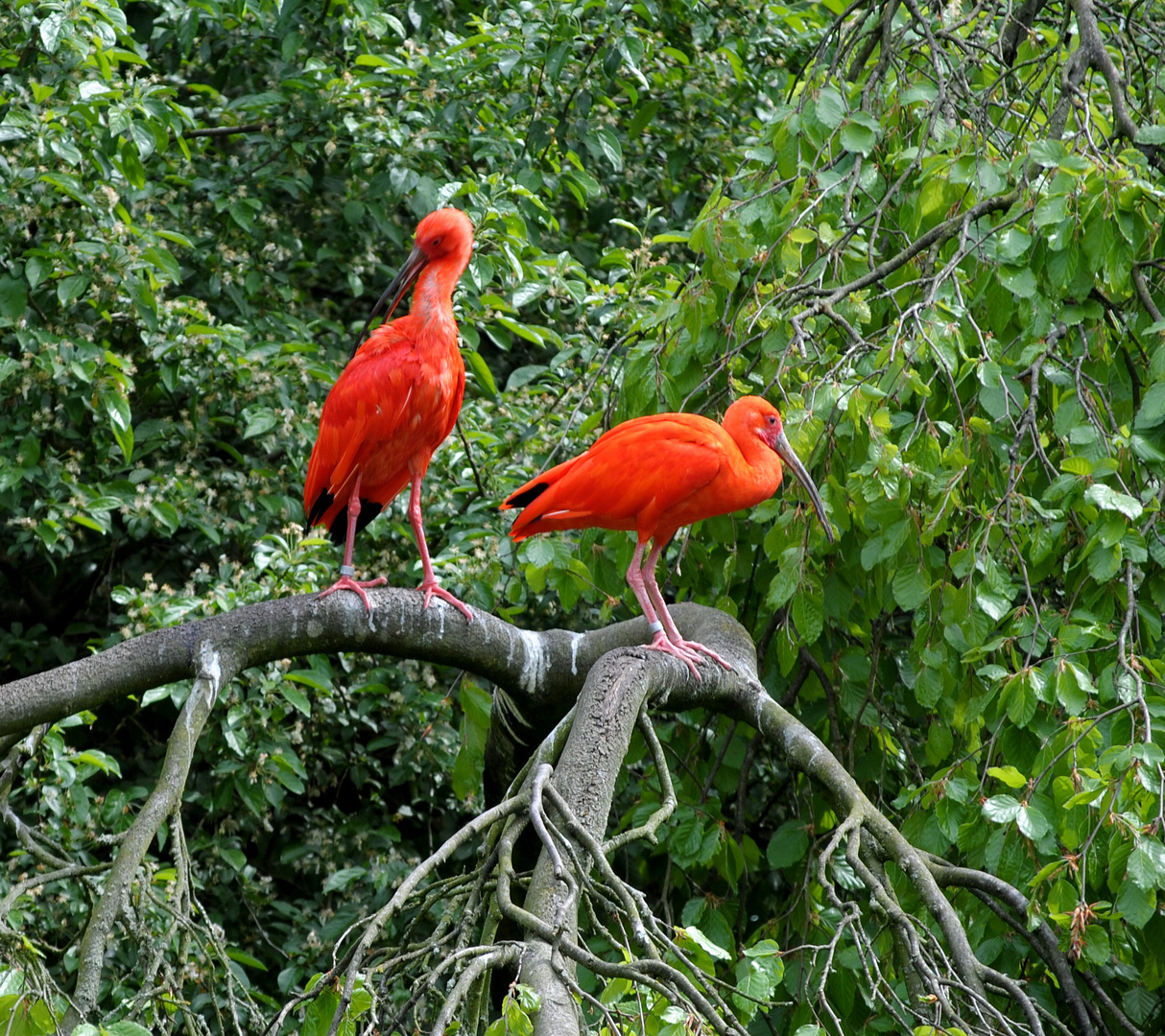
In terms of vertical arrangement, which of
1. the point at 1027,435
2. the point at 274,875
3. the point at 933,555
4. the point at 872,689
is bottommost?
the point at 274,875

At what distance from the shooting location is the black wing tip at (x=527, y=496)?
3607mm

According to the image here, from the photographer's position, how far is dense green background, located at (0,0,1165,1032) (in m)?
2.88

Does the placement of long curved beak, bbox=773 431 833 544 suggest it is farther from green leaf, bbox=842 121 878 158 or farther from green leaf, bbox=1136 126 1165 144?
green leaf, bbox=1136 126 1165 144

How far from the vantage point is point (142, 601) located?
407 cm

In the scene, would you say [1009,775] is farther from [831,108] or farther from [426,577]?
[831,108]

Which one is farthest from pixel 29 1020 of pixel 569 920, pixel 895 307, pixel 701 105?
pixel 701 105

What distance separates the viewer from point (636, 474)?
11.1 ft

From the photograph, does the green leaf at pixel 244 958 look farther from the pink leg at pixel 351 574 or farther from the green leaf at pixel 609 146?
the green leaf at pixel 609 146

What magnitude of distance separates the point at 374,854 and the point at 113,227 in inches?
84.0

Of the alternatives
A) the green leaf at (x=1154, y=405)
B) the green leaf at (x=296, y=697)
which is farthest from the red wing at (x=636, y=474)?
the green leaf at (x=1154, y=405)

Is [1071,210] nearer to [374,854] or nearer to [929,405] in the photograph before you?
[929,405]

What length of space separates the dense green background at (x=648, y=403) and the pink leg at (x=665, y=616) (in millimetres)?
142

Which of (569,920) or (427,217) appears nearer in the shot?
(569,920)

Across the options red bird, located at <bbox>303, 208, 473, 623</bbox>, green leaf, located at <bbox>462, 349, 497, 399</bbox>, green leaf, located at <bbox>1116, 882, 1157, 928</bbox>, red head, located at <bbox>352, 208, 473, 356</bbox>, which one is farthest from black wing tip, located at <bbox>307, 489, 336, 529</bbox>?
green leaf, located at <bbox>1116, 882, 1157, 928</bbox>
